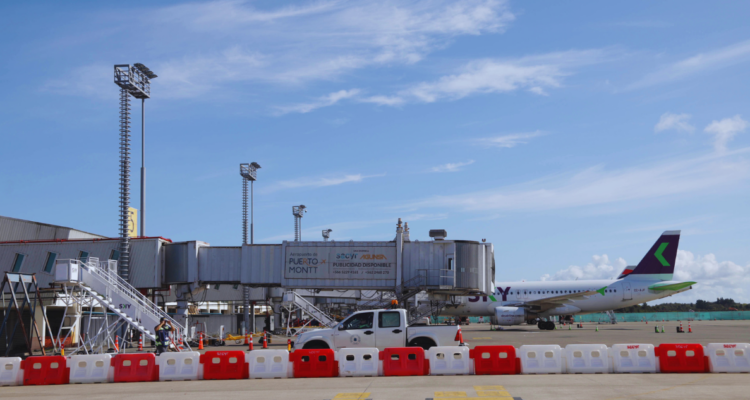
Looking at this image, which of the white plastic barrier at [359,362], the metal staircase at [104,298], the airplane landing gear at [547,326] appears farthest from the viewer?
the airplane landing gear at [547,326]

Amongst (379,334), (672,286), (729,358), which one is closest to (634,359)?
(729,358)

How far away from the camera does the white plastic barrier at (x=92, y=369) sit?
14.8 meters

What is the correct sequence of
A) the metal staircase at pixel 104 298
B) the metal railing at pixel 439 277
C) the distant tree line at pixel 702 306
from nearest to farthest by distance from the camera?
the metal staircase at pixel 104 298
the metal railing at pixel 439 277
the distant tree line at pixel 702 306

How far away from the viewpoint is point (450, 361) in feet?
47.8

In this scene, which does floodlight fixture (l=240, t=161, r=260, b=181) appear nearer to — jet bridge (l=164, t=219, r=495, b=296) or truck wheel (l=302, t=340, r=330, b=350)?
jet bridge (l=164, t=219, r=495, b=296)

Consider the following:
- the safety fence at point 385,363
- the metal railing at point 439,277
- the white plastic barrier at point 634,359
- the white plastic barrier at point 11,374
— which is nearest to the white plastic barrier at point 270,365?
the safety fence at point 385,363

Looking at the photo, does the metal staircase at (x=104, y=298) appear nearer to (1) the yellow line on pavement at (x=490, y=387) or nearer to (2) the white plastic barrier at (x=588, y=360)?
(1) the yellow line on pavement at (x=490, y=387)

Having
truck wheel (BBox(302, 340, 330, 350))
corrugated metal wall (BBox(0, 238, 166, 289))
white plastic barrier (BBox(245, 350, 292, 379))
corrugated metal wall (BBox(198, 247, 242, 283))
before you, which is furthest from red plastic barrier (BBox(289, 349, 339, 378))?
corrugated metal wall (BBox(0, 238, 166, 289))

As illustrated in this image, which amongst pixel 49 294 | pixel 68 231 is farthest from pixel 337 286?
pixel 68 231

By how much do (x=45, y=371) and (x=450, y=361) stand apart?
32.8 feet

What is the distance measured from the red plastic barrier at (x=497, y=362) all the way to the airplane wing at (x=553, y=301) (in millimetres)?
33339

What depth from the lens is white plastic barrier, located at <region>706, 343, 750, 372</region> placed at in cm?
1400

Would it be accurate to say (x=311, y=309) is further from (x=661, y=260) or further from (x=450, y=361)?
(x=661, y=260)

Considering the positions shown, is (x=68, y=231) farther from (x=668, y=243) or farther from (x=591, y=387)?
(x=668, y=243)
